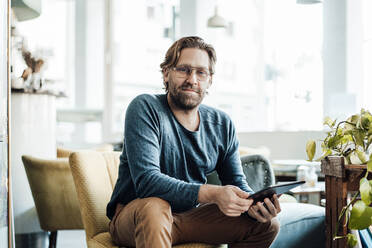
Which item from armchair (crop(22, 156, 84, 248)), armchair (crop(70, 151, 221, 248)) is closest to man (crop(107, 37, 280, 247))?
armchair (crop(70, 151, 221, 248))

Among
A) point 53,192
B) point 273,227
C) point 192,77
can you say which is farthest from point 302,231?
point 53,192

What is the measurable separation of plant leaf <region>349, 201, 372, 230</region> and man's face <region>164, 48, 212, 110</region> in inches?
38.8

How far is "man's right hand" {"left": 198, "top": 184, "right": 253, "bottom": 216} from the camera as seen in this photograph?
1599 millimetres

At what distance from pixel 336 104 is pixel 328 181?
10.3 feet

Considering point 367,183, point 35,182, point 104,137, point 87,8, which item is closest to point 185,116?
point 367,183

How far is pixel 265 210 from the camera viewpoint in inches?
67.0

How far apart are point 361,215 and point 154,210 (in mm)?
702

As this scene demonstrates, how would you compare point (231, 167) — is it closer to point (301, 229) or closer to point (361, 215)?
point (301, 229)

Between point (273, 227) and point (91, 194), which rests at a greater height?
point (91, 194)

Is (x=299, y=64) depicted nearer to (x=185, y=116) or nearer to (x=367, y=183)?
(x=185, y=116)

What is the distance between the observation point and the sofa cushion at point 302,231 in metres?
2.10

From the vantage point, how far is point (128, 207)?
1.72m

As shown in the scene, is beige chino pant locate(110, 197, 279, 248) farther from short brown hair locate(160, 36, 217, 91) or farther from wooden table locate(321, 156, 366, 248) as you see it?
short brown hair locate(160, 36, 217, 91)

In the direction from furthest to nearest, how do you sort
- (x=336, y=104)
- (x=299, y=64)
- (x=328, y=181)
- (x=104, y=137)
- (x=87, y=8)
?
(x=87, y=8) → (x=104, y=137) → (x=299, y=64) → (x=336, y=104) → (x=328, y=181)
